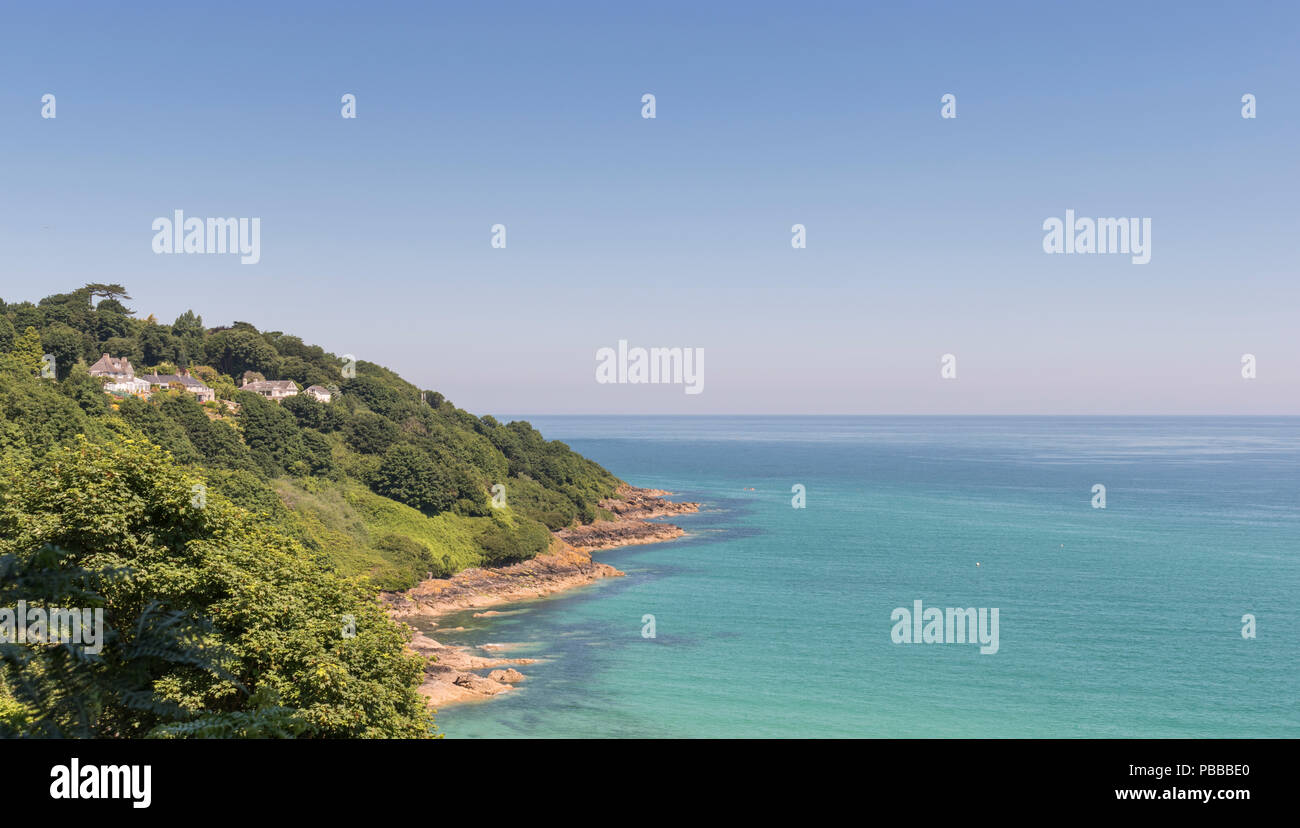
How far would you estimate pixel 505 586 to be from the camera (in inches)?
2938

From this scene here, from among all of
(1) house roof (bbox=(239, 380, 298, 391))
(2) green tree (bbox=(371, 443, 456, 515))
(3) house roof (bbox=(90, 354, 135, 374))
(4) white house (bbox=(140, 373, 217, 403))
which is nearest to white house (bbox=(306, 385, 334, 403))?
(1) house roof (bbox=(239, 380, 298, 391))

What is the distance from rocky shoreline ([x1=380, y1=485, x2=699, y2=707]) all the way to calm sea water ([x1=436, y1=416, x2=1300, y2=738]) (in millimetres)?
2236

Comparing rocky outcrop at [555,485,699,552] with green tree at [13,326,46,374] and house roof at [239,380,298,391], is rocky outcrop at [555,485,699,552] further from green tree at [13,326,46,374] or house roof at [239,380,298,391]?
green tree at [13,326,46,374]

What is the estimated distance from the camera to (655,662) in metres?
56.8

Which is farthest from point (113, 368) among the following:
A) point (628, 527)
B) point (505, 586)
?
point (628, 527)

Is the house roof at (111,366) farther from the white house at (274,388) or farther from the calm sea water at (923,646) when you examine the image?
the calm sea water at (923,646)

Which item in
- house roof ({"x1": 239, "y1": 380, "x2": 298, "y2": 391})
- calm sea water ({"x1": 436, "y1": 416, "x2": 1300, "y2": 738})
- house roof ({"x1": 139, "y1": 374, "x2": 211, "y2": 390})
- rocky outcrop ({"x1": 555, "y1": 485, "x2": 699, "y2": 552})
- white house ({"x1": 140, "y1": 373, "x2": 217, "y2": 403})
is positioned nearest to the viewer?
calm sea water ({"x1": 436, "y1": 416, "x2": 1300, "y2": 738})

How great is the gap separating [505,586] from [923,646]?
122 feet

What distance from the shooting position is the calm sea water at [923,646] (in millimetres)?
47250

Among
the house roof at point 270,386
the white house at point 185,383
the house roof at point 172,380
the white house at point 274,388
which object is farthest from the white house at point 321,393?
the house roof at point 172,380

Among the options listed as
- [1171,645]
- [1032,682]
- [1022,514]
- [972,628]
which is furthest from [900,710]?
[1022,514]

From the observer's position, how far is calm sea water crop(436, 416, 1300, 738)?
4725cm
